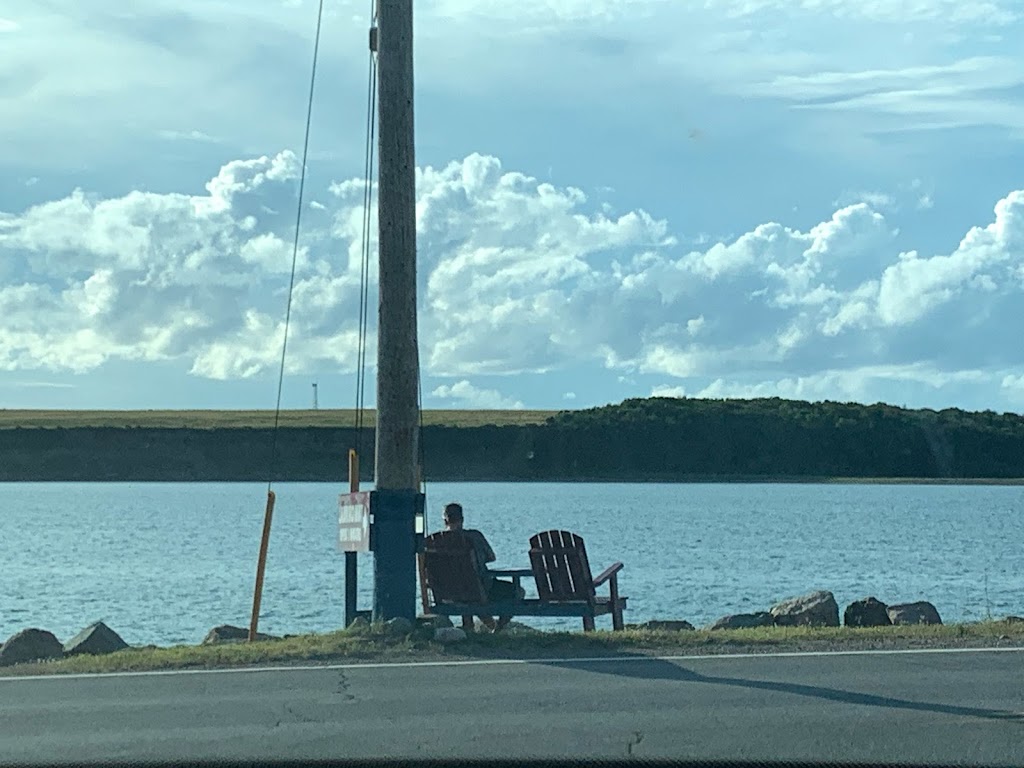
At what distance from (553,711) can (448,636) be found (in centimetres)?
320

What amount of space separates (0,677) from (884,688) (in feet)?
19.4

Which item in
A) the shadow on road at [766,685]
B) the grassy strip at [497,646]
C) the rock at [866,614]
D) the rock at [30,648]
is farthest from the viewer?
the rock at [866,614]

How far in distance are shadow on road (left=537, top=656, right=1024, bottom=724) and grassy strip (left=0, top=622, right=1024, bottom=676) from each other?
26.5 inches

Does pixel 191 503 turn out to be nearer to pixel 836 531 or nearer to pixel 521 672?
pixel 836 531

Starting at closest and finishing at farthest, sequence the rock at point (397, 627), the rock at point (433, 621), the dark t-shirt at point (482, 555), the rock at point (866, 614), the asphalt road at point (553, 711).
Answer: the asphalt road at point (553, 711)
the rock at point (397, 627)
the rock at point (433, 621)
the dark t-shirt at point (482, 555)
the rock at point (866, 614)

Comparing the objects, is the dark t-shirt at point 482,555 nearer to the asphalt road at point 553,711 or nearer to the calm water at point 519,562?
the asphalt road at point 553,711

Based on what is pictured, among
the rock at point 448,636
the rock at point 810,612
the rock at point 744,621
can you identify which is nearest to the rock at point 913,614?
the rock at point 810,612

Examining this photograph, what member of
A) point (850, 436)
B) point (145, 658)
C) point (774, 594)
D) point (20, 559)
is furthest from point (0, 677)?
point (850, 436)

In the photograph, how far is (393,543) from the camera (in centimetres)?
1322

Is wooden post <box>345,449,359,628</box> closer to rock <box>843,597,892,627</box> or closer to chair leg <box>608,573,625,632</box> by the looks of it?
chair leg <box>608,573,625,632</box>

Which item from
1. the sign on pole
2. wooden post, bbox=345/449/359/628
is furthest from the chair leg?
the sign on pole

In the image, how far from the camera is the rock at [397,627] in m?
12.7

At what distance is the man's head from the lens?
14.8 meters

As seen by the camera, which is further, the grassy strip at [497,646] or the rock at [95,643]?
the rock at [95,643]
